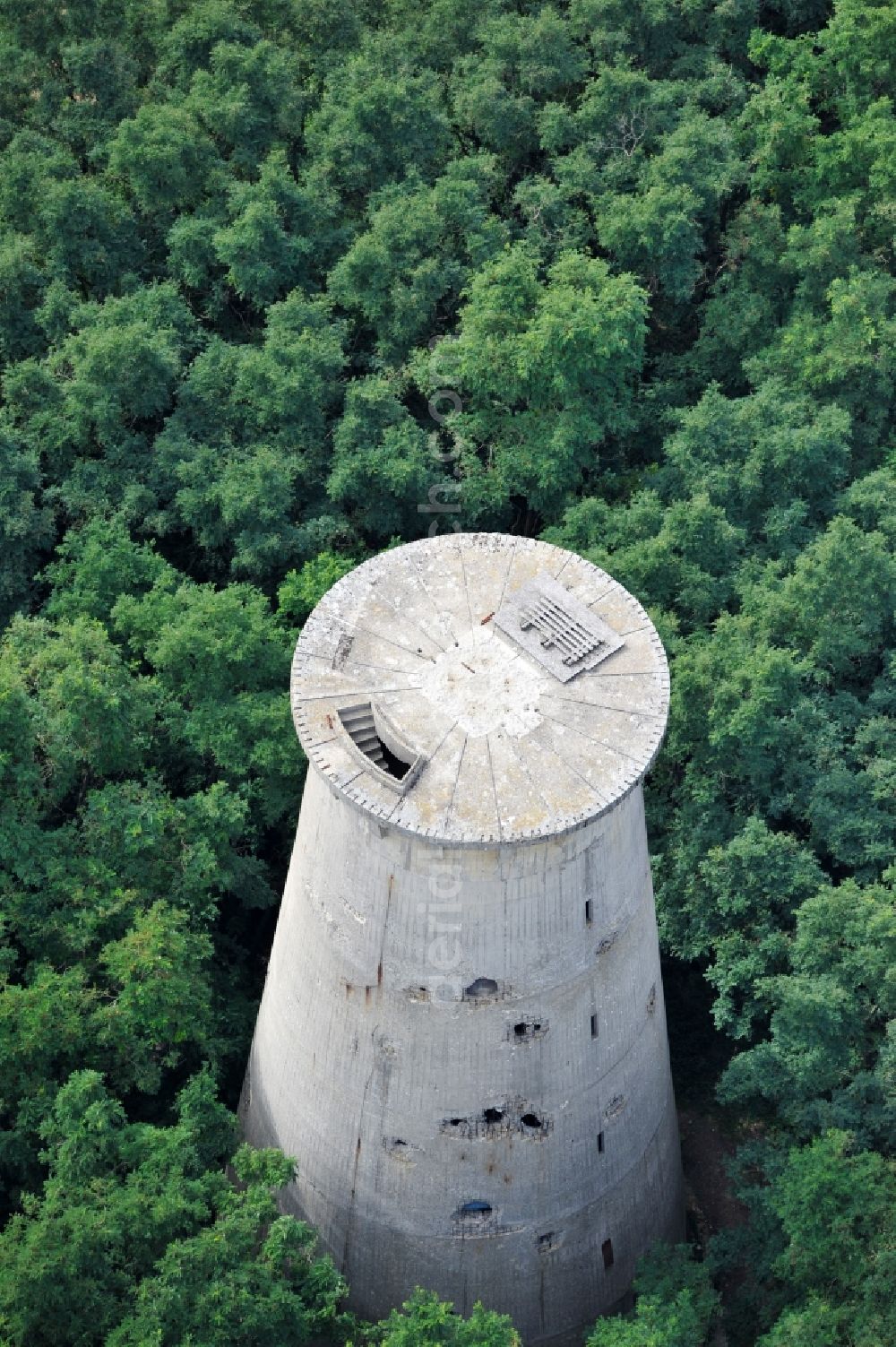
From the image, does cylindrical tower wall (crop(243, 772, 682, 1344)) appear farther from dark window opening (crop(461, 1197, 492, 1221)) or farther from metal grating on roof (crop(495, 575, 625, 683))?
metal grating on roof (crop(495, 575, 625, 683))

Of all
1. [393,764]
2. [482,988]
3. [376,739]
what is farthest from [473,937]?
[376,739]

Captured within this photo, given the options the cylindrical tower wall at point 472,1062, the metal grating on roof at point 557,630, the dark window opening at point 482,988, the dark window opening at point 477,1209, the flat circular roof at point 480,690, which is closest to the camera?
the flat circular roof at point 480,690

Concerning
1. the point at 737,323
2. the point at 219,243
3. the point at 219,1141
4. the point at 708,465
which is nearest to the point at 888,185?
the point at 737,323

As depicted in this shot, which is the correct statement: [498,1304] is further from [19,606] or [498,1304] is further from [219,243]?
[219,243]

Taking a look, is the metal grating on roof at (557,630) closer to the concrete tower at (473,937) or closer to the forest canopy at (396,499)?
the concrete tower at (473,937)

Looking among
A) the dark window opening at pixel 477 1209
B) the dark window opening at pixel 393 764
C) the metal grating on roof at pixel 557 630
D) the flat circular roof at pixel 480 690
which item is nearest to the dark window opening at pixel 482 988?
the flat circular roof at pixel 480 690

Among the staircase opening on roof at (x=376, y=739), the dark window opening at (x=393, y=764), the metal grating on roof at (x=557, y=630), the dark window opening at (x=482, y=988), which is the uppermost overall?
the metal grating on roof at (x=557, y=630)

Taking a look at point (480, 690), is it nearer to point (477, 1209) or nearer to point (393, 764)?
point (393, 764)
